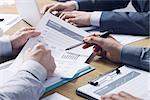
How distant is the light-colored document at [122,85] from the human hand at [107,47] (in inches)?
4.1

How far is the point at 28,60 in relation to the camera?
35.1 inches

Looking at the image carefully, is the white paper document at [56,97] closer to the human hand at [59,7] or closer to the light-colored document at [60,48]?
the light-colored document at [60,48]

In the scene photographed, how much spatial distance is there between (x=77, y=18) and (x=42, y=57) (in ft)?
1.57

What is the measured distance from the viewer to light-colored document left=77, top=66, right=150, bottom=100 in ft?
2.67

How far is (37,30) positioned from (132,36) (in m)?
0.42

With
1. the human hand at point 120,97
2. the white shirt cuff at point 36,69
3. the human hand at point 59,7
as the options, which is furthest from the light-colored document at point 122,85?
the human hand at point 59,7

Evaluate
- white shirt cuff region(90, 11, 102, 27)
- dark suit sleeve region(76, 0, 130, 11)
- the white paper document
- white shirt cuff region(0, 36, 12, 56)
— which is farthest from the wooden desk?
dark suit sleeve region(76, 0, 130, 11)

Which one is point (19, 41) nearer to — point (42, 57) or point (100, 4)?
point (42, 57)

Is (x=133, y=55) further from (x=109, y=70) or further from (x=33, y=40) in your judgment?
(x=33, y=40)

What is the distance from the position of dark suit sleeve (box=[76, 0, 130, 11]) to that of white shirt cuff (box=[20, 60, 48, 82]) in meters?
0.75

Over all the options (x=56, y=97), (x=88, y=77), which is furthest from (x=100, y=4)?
(x=56, y=97)

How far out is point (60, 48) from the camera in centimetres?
108

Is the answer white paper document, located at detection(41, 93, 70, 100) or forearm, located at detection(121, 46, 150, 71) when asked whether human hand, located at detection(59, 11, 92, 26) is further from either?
white paper document, located at detection(41, 93, 70, 100)

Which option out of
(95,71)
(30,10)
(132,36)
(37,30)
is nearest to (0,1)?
(30,10)
